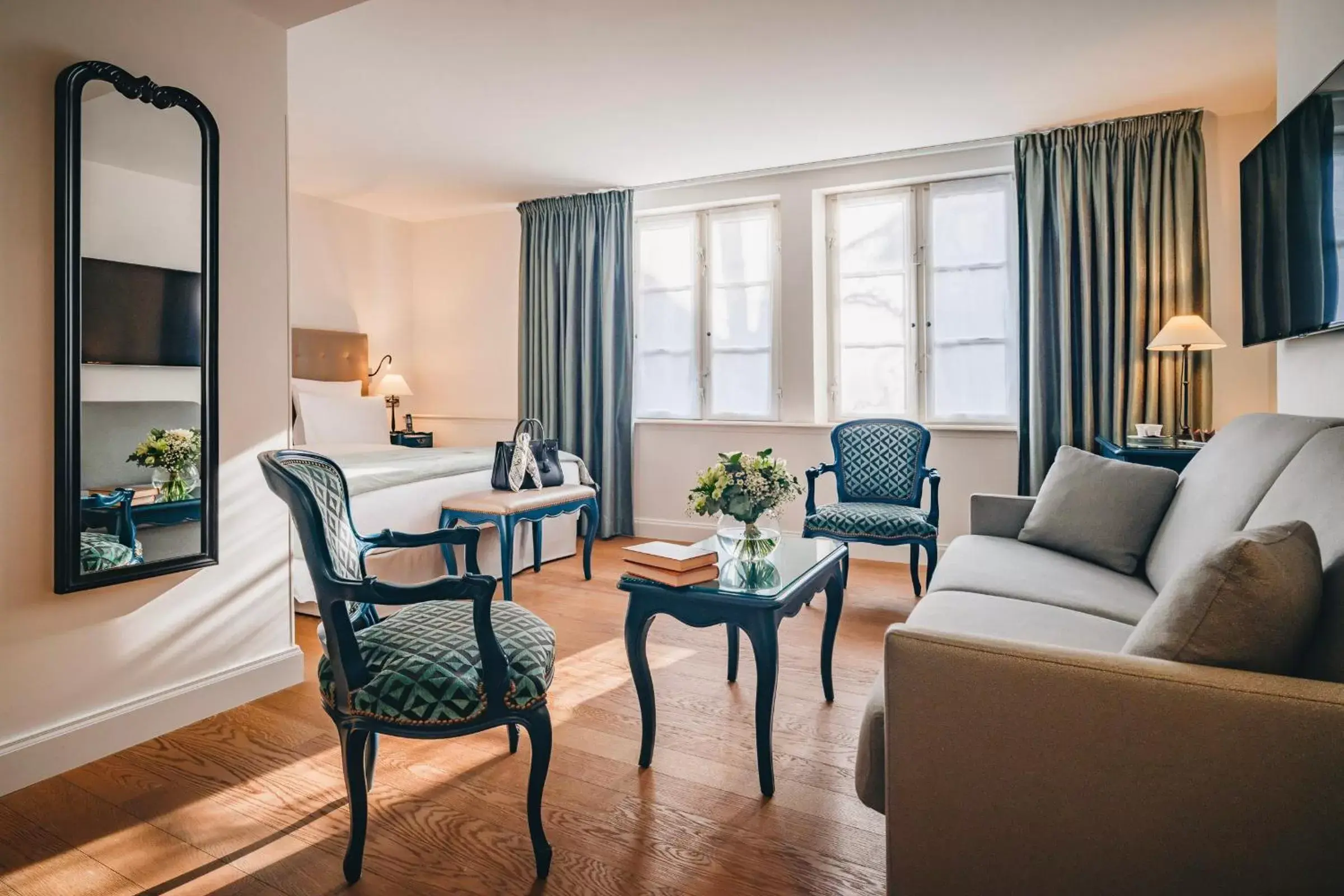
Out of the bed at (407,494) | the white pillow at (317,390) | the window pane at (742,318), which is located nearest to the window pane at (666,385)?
the window pane at (742,318)

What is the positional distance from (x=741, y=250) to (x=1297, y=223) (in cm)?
347

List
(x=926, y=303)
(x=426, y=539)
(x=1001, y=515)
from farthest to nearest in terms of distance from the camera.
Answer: (x=926, y=303) → (x=1001, y=515) → (x=426, y=539)

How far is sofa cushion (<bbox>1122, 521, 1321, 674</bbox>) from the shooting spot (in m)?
1.16

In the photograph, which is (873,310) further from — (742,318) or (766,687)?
(766,687)

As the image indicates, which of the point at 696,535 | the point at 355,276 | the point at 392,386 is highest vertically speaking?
the point at 355,276

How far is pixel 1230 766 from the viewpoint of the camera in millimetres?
1100

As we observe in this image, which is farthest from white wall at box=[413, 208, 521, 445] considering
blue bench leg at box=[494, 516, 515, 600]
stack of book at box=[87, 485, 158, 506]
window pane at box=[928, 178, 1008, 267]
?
stack of book at box=[87, 485, 158, 506]

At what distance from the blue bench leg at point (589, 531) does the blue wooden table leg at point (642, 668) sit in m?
2.20

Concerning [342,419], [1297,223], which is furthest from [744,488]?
[342,419]

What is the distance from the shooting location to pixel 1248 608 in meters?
1.16

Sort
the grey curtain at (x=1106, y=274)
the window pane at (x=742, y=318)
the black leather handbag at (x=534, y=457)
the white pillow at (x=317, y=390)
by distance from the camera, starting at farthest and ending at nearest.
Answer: the window pane at (x=742, y=318)
the white pillow at (x=317, y=390)
the black leather handbag at (x=534, y=457)
the grey curtain at (x=1106, y=274)

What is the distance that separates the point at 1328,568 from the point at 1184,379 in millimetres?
3043

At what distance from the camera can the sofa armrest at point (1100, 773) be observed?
1.08 meters

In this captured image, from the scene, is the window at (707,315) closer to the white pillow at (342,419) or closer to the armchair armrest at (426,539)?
the white pillow at (342,419)
